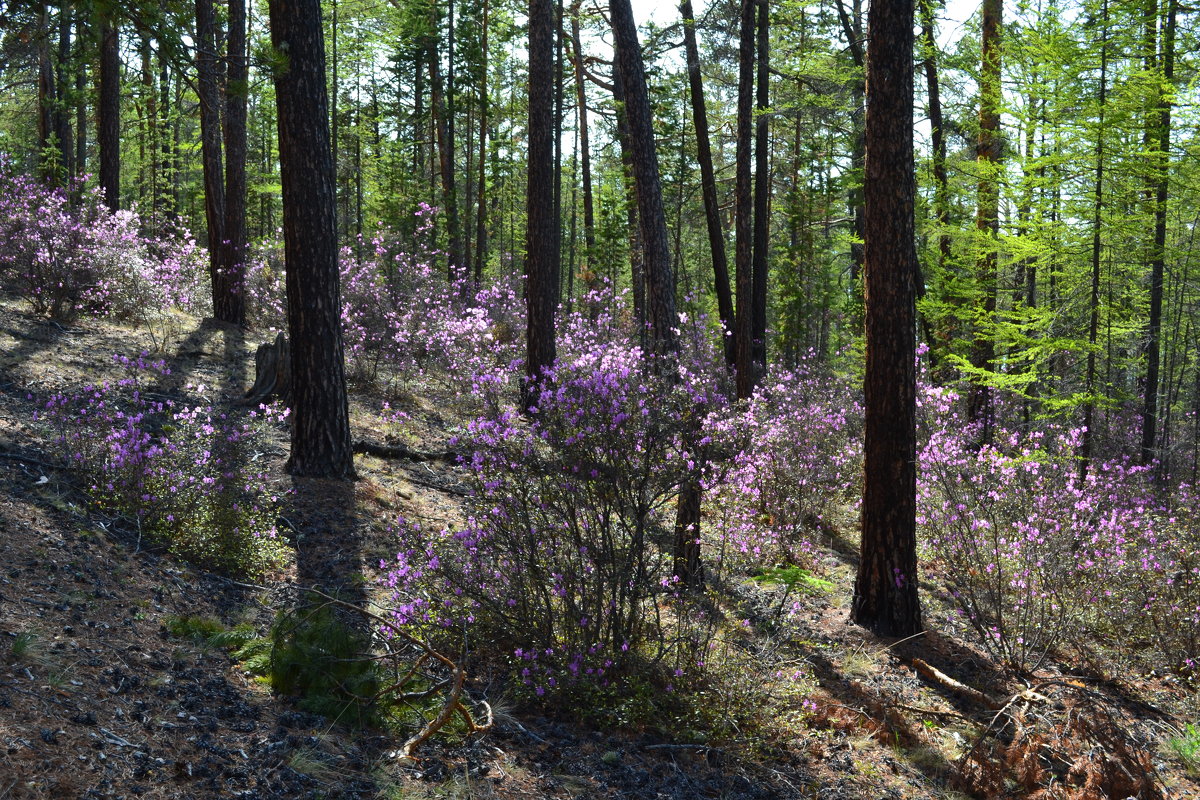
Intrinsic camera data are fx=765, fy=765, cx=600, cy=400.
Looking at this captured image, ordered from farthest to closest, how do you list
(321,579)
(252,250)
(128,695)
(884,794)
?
(252,250) → (321,579) → (884,794) → (128,695)

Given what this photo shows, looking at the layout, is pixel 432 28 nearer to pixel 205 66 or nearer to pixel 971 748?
pixel 205 66

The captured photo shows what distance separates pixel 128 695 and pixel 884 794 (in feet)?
12.4

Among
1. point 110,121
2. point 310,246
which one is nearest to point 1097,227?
point 310,246

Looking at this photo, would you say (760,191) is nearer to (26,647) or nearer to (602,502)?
(602,502)

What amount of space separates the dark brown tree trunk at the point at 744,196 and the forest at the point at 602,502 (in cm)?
11

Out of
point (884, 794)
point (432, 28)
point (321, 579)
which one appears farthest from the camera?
point (432, 28)

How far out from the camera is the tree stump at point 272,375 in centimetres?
881

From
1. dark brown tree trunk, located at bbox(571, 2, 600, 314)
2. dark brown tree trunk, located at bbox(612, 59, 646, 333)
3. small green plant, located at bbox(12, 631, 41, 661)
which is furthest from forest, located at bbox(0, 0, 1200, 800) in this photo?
dark brown tree trunk, located at bbox(571, 2, 600, 314)

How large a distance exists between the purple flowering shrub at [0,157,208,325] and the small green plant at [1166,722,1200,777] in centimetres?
1221

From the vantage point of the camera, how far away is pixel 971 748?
174 inches

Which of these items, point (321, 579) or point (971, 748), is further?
point (321, 579)

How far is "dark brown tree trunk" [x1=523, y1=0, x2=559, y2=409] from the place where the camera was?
1094cm

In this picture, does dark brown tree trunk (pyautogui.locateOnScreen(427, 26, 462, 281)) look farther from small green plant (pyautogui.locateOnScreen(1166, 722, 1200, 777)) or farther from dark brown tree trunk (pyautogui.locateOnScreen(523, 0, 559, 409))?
small green plant (pyautogui.locateOnScreen(1166, 722, 1200, 777))

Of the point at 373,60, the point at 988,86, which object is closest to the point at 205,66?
the point at 988,86
